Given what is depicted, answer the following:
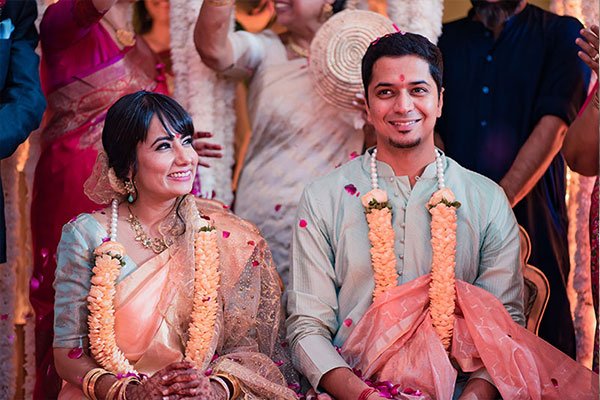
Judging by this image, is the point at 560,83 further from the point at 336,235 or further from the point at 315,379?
the point at 315,379

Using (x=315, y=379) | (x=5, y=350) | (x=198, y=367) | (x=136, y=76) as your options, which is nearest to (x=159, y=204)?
(x=198, y=367)

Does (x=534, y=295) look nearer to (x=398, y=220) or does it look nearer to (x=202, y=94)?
(x=398, y=220)

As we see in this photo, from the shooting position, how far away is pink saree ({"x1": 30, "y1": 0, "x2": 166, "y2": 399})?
4191 millimetres

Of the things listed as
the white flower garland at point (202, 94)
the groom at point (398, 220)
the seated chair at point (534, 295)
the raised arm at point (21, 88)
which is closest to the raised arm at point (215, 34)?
the white flower garland at point (202, 94)

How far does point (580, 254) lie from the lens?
4586 mm

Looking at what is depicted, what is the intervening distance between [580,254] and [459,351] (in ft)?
4.89

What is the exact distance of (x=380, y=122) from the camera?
11.7ft

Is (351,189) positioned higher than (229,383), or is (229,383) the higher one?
(351,189)

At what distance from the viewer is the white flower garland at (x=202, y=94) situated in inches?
182

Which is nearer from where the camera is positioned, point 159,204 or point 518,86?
point 159,204

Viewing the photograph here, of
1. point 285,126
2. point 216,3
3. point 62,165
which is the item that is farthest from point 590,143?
point 62,165

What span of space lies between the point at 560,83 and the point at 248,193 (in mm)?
1480

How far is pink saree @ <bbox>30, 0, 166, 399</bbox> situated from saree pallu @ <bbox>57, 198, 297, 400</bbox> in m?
0.87

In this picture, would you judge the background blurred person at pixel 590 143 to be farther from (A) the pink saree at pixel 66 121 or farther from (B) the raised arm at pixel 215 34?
(A) the pink saree at pixel 66 121
